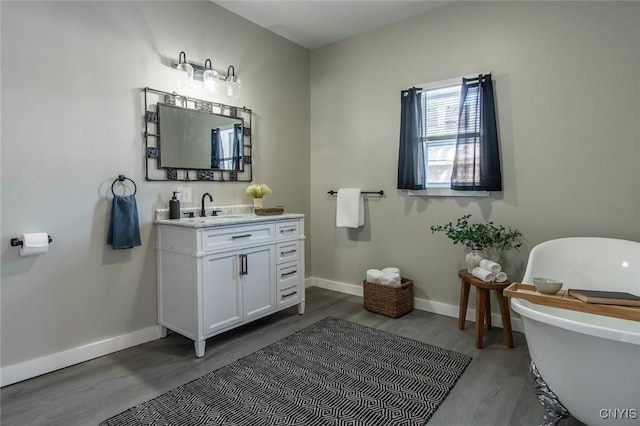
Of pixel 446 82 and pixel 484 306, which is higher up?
pixel 446 82

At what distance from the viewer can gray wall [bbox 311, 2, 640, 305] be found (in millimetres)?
2441

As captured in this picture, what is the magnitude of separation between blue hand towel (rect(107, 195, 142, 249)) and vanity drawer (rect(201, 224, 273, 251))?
53 cm

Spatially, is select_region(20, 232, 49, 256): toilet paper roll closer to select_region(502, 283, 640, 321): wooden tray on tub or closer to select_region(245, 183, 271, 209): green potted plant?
select_region(245, 183, 271, 209): green potted plant

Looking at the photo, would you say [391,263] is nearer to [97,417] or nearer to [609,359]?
[609,359]

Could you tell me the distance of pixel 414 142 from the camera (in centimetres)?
328

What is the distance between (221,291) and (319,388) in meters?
0.97

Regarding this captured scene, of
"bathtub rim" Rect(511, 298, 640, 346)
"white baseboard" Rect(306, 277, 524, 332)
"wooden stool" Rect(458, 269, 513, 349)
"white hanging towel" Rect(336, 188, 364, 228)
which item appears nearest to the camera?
"bathtub rim" Rect(511, 298, 640, 346)

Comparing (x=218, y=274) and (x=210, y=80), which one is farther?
(x=210, y=80)

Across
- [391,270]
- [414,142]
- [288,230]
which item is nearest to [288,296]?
[288,230]

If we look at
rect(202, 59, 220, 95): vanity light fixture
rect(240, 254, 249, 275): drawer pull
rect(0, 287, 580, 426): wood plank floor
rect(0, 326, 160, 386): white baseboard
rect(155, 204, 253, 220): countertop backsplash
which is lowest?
rect(0, 287, 580, 426): wood plank floor

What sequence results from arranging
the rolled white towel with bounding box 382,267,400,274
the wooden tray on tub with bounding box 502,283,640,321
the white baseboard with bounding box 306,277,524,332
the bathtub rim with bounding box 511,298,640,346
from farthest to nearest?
the rolled white towel with bounding box 382,267,400,274, the white baseboard with bounding box 306,277,524,332, the wooden tray on tub with bounding box 502,283,640,321, the bathtub rim with bounding box 511,298,640,346

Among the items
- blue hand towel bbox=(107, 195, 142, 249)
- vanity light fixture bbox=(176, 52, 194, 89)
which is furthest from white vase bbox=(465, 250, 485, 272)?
vanity light fixture bbox=(176, 52, 194, 89)

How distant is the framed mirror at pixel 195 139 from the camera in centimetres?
270

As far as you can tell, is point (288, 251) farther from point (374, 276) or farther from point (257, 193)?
point (374, 276)
